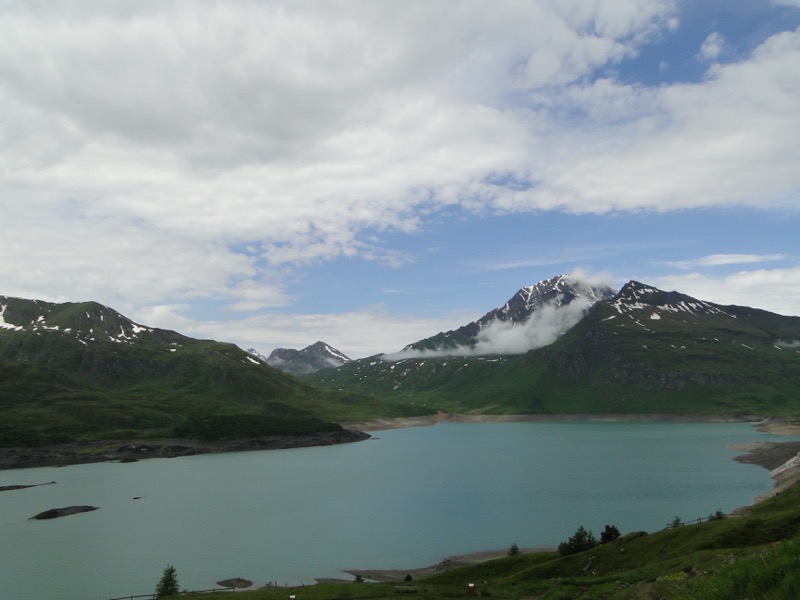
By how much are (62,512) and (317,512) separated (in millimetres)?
51174

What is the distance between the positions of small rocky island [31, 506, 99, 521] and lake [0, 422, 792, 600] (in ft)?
8.78

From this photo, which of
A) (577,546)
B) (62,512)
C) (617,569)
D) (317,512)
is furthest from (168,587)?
(62,512)

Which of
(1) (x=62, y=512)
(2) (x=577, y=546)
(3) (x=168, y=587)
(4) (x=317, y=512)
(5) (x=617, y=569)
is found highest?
(5) (x=617, y=569)

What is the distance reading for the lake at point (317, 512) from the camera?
7331 centimetres

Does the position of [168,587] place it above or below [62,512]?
above

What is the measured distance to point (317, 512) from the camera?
10488 centimetres

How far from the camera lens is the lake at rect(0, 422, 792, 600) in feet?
241

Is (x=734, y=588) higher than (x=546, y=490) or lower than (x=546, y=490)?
higher

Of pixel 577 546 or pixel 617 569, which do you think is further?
pixel 577 546

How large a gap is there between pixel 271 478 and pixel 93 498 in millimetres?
42176

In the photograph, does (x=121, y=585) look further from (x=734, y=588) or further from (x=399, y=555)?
(x=734, y=588)

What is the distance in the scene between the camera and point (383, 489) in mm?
126500

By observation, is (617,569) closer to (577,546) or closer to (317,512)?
(577,546)

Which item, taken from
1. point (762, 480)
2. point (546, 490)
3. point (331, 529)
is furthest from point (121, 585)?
point (762, 480)
